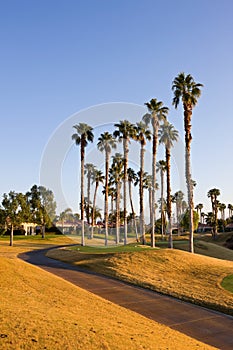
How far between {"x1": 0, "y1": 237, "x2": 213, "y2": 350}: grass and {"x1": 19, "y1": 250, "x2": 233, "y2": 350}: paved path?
1.24m

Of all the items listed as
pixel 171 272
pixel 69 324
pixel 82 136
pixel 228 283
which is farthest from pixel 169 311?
pixel 82 136

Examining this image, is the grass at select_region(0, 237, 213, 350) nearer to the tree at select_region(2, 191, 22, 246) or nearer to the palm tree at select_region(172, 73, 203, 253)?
the palm tree at select_region(172, 73, 203, 253)

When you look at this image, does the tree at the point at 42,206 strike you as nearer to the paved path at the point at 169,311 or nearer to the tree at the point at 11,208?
the tree at the point at 11,208

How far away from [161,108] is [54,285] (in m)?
37.6

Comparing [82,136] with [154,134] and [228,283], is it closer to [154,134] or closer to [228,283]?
[154,134]

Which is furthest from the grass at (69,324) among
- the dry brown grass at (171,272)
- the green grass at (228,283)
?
the green grass at (228,283)

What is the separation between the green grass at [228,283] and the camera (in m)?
22.6

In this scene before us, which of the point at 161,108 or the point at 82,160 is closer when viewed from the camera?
the point at 161,108

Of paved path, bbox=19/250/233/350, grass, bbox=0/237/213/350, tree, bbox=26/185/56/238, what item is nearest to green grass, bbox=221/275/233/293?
paved path, bbox=19/250/233/350

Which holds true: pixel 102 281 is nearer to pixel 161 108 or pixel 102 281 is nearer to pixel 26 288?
pixel 26 288

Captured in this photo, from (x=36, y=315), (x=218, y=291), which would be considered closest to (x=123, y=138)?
(x=218, y=291)

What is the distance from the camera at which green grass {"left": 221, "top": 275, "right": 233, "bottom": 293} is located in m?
22.6

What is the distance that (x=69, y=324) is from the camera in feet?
34.1

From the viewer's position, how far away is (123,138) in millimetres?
58906
